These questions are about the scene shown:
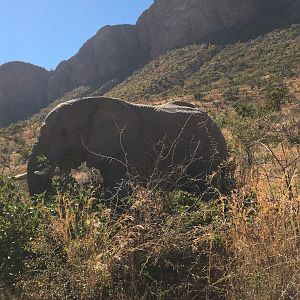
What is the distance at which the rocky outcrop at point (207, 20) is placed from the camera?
60.5 metres

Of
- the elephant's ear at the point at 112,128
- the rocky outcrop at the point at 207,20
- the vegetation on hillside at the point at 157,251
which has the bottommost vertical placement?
the vegetation on hillside at the point at 157,251

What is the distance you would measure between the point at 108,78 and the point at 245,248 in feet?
259

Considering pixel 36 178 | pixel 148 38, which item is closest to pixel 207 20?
pixel 148 38

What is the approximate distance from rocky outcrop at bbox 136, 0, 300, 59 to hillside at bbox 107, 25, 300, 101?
205 inches

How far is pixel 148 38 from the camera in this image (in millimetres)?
85125

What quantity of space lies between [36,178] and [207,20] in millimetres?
→ 70090

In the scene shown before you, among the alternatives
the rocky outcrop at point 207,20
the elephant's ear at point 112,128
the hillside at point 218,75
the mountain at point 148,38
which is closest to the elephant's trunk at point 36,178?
the elephant's ear at point 112,128

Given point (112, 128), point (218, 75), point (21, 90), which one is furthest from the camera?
point (21, 90)

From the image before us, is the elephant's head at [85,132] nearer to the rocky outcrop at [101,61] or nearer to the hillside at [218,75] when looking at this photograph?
the hillside at [218,75]

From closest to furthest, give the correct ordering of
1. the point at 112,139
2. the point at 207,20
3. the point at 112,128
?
the point at 112,139 → the point at 112,128 → the point at 207,20

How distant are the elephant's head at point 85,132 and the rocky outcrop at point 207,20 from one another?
5258cm

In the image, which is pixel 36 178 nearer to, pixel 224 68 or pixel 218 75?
pixel 218 75

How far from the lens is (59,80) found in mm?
93375

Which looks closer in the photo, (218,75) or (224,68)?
(218,75)
